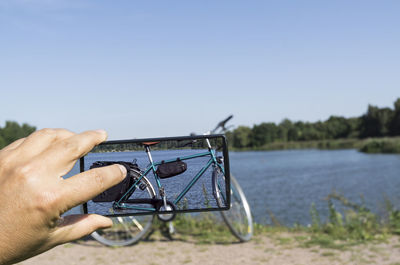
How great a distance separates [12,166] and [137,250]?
16.3 feet

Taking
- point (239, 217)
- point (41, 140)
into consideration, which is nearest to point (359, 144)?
point (239, 217)

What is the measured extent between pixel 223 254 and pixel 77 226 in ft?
14.9

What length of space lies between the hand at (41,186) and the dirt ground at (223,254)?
435cm

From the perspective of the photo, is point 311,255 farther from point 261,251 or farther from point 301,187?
point 301,187

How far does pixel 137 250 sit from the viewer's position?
5.51m

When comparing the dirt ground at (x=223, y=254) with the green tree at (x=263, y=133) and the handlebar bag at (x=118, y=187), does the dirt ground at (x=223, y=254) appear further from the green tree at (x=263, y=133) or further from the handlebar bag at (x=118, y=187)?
the handlebar bag at (x=118, y=187)

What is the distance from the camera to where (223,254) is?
206 inches

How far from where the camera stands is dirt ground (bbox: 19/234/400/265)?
4836 millimetres

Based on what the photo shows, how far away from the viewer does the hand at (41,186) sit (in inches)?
31.4

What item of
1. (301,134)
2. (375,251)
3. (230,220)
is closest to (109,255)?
(230,220)

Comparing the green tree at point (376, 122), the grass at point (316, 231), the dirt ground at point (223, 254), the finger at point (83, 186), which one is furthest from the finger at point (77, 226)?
the green tree at point (376, 122)

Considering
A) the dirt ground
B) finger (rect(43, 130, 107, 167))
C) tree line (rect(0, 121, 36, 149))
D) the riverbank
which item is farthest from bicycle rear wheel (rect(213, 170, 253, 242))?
the riverbank

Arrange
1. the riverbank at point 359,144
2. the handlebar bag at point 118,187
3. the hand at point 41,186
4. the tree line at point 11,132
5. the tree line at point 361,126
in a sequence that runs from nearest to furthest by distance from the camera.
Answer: the hand at point 41,186, the handlebar bag at point 118,187, the tree line at point 11,132, the riverbank at point 359,144, the tree line at point 361,126

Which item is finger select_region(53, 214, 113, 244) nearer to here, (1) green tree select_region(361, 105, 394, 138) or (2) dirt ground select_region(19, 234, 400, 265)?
(2) dirt ground select_region(19, 234, 400, 265)
